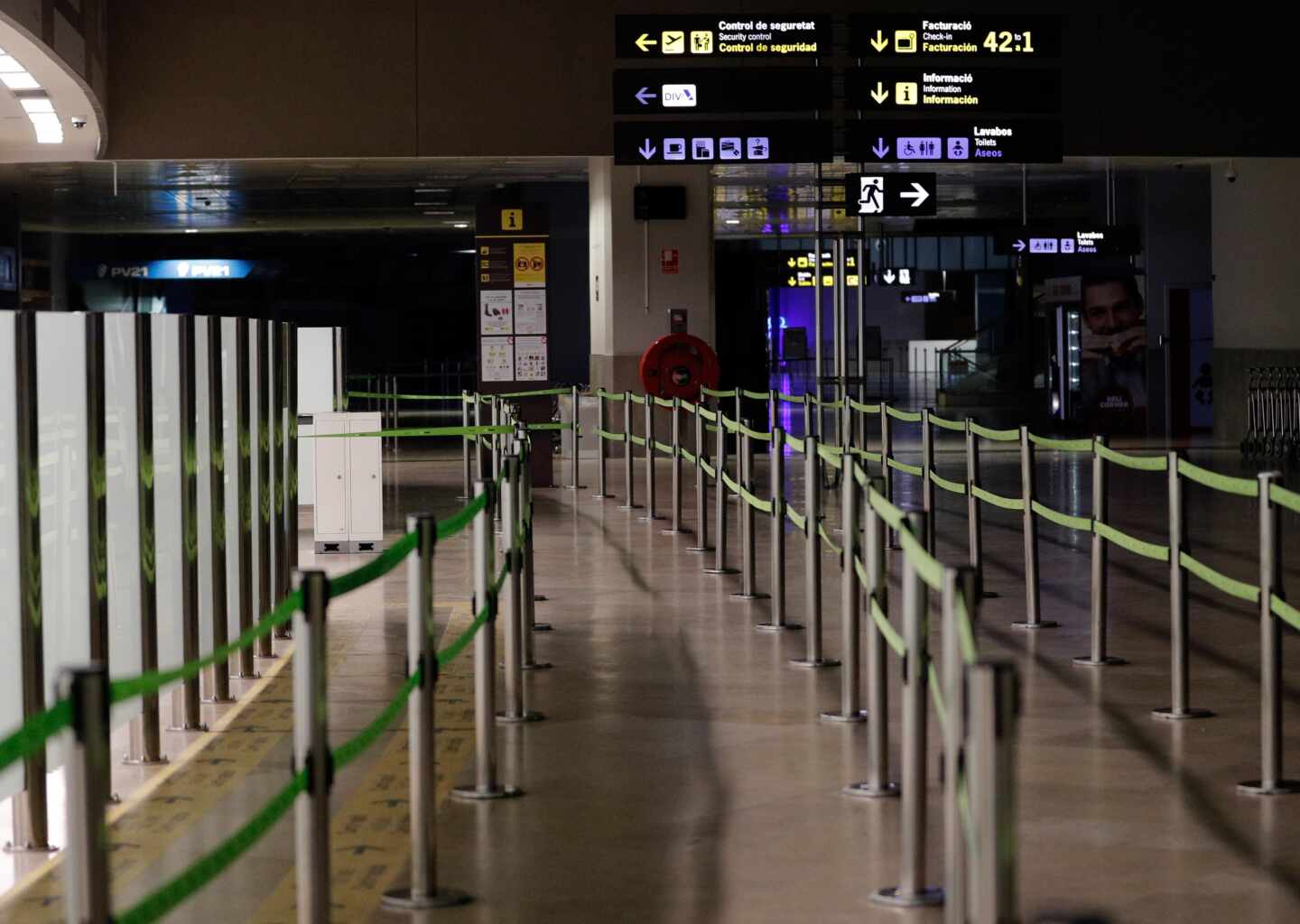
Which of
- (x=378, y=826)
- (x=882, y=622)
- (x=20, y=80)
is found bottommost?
(x=378, y=826)

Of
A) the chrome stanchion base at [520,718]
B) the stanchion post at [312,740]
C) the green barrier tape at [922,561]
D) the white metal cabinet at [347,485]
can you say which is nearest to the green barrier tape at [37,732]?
the stanchion post at [312,740]

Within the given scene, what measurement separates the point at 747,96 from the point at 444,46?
A: 4.38m

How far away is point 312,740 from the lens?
3.72 metres

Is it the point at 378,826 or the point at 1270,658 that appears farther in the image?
the point at 1270,658

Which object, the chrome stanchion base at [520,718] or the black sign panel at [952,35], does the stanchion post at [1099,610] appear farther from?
the black sign panel at [952,35]

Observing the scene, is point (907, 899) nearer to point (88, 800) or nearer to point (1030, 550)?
point (88, 800)

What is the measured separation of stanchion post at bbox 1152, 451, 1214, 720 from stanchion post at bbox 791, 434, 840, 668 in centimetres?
158

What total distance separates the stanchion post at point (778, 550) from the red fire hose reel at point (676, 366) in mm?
9352

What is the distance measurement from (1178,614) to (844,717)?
131 centimetres

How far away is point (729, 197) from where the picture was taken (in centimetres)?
2873

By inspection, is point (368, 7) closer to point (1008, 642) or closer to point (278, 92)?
point (278, 92)

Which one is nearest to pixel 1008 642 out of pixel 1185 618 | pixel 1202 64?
pixel 1185 618

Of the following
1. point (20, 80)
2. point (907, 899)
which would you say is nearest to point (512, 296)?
point (20, 80)

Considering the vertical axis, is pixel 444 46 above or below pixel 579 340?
above
